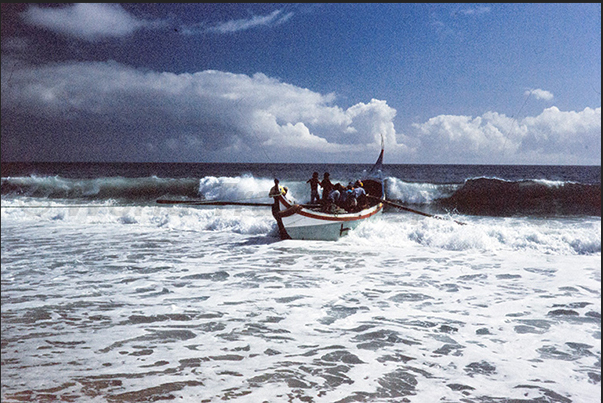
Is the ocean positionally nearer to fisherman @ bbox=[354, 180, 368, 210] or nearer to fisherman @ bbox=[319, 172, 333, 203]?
fisherman @ bbox=[354, 180, 368, 210]

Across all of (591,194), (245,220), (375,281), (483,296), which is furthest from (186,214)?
(591,194)

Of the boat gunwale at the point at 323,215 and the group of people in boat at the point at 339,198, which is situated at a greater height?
the group of people in boat at the point at 339,198

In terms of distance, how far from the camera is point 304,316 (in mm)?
5906

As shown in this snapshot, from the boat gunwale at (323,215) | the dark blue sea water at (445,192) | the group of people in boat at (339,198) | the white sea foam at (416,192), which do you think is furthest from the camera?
the white sea foam at (416,192)

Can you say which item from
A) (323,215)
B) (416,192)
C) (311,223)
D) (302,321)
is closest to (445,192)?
(416,192)

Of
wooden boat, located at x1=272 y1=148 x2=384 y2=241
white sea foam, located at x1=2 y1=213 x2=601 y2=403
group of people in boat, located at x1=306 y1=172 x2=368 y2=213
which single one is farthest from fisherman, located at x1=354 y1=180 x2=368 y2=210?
white sea foam, located at x1=2 y1=213 x2=601 y2=403

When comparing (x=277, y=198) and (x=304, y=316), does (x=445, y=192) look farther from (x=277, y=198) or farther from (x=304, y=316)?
(x=304, y=316)

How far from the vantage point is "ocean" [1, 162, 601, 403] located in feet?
12.8

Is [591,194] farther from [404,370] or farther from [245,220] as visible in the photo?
[404,370]

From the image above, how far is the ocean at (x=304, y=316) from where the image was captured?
3908 mm

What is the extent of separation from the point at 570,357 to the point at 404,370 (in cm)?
208

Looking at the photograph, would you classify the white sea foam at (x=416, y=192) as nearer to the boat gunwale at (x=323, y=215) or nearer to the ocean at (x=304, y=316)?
the ocean at (x=304, y=316)

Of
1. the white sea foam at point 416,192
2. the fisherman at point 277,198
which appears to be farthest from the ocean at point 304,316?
the white sea foam at point 416,192

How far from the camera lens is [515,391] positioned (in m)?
3.88
